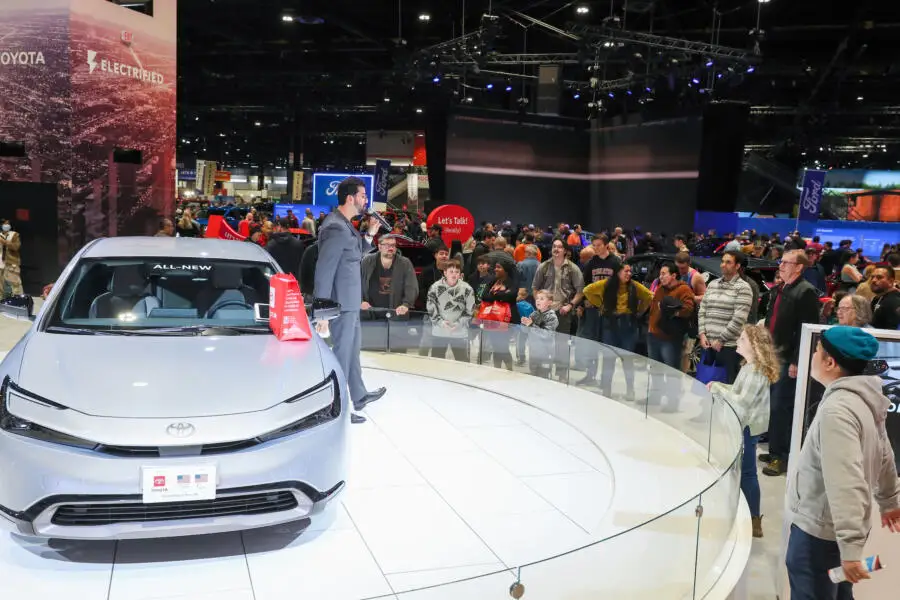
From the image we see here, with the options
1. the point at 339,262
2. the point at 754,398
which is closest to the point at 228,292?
the point at 339,262

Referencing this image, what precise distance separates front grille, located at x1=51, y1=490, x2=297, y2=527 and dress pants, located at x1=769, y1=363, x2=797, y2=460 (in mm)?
4166

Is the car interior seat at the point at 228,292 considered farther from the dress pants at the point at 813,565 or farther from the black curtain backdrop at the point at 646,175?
the black curtain backdrop at the point at 646,175

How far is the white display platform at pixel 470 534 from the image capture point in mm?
2723

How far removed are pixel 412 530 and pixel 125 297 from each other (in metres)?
2.22

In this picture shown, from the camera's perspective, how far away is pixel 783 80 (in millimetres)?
26234

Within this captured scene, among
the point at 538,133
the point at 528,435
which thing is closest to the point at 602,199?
the point at 538,133

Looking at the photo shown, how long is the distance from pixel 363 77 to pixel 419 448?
24190 millimetres

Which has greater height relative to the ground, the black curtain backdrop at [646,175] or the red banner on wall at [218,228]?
the black curtain backdrop at [646,175]

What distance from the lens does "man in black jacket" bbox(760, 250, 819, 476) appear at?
5.75 m

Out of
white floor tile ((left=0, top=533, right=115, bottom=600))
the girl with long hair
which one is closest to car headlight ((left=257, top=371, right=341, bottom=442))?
white floor tile ((left=0, top=533, right=115, bottom=600))

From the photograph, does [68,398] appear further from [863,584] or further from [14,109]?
[14,109]

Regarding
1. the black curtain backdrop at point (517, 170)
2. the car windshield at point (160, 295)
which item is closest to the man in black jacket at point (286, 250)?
the car windshield at point (160, 295)

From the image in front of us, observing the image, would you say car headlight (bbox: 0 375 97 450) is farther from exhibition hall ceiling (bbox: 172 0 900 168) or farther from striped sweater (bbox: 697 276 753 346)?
exhibition hall ceiling (bbox: 172 0 900 168)

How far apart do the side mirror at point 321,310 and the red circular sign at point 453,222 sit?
7320mm
